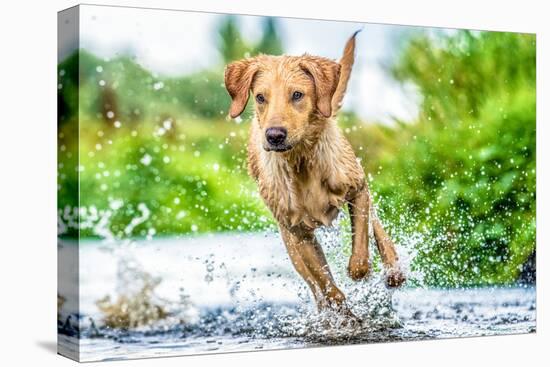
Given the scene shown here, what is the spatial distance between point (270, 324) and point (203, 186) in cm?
128

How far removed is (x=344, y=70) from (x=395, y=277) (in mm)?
1838

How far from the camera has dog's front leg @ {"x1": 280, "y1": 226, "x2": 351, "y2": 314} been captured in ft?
29.4

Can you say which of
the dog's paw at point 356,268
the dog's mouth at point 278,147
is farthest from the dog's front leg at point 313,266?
the dog's mouth at point 278,147

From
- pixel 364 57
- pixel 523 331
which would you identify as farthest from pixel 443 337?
pixel 364 57

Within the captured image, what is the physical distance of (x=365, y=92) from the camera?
9.40 meters

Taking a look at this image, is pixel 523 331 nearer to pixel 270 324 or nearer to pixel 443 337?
pixel 443 337

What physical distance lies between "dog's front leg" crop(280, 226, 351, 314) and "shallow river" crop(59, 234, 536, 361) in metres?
0.07

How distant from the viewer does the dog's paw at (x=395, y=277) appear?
9.36m

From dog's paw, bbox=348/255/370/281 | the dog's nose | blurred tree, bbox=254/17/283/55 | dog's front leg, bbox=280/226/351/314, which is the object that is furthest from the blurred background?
dog's paw, bbox=348/255/370/281

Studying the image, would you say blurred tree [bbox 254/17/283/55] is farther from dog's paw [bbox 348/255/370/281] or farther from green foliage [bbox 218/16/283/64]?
dog's paw [bbox 348/255/370/281]

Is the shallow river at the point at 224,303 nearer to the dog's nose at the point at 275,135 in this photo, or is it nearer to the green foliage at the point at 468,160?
the green foliage at the point at 468,160

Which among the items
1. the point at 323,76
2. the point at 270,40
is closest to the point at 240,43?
the point at 270,40

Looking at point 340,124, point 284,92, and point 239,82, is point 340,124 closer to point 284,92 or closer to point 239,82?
point 284,92

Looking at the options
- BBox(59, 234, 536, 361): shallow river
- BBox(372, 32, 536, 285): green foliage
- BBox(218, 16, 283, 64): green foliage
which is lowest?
BBox(59, 234, 536, 361): shallow river
